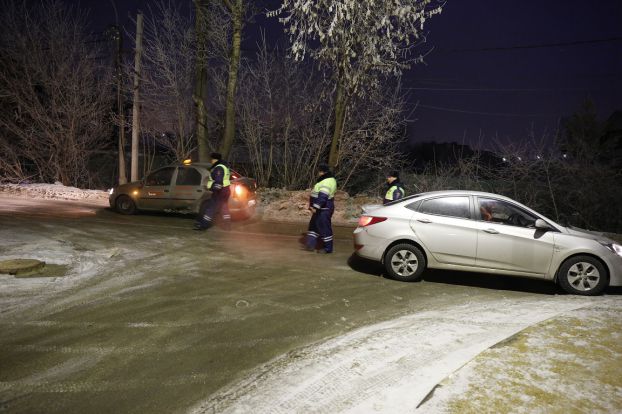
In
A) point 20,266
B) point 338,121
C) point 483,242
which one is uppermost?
point 338,121

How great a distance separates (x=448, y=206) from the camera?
22.1 feet

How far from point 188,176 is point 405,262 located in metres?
7.24

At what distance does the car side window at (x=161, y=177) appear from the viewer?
12197mm

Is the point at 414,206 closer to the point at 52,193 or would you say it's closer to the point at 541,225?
the point at 541,225

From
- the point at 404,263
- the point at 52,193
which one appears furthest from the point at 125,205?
the point at 404,263

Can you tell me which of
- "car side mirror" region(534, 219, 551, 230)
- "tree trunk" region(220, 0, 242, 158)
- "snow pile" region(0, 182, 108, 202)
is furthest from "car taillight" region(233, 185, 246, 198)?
"snow pile" region(0, 182, 108, 202)

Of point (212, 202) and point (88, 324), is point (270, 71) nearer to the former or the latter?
point (212, 202)

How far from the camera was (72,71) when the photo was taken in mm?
20438

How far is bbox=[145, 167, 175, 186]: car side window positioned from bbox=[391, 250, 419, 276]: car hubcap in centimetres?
759

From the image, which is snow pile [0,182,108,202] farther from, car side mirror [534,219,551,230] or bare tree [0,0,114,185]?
car side mirror [534,219,551,230]

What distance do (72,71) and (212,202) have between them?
1469cm

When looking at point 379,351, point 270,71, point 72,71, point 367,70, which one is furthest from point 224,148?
point 379,351

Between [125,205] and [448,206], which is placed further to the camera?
[125,205]

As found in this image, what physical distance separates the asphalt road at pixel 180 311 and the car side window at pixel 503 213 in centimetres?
102
